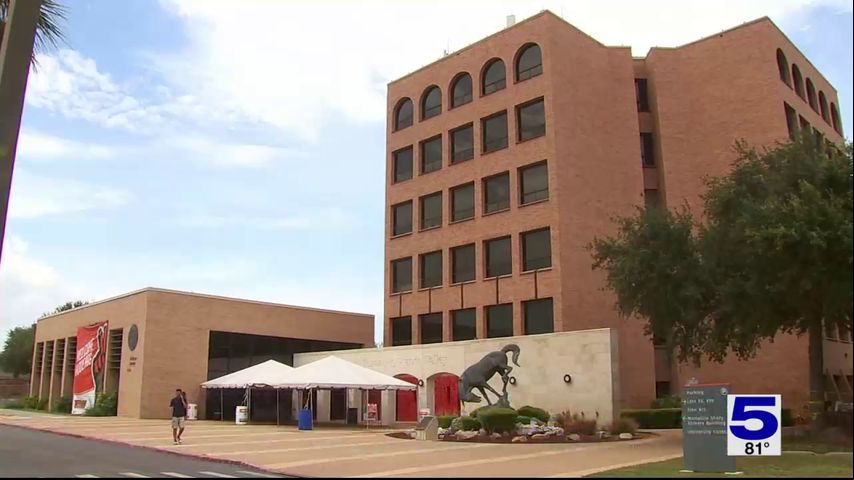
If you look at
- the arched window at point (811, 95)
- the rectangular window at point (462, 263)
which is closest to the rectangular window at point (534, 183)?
the rectangular window at point (462, 263)

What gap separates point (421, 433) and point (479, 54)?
85.2ft

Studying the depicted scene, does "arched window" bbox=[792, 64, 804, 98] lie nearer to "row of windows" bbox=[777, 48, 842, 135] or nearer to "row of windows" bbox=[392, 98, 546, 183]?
"row of windows" bbox=[777, 48, 842, 135]

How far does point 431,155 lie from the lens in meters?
48.2

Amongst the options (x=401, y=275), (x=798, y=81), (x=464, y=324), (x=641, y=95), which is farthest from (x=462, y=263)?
(x=798, y=81)

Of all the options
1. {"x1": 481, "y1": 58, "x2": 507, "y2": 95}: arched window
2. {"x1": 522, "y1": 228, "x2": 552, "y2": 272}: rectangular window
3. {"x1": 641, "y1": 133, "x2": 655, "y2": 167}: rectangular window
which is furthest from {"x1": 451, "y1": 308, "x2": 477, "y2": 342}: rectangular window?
{"x1": 641, "y1": 133, "x2": 655, "y2": 167}: rectangular window

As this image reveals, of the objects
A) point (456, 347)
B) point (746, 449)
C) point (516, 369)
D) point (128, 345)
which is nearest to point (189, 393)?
point (128, 345)

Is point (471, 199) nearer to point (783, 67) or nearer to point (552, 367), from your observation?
point (552, 367)

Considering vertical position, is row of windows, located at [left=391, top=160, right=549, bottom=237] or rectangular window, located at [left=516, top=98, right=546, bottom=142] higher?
rectangular window, located at [left=516, top=98, right=546, bottom=142]

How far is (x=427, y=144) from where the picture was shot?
48750mm

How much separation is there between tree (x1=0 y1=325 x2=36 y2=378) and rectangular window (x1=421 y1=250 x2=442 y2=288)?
173 ft

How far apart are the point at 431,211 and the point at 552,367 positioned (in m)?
16.7

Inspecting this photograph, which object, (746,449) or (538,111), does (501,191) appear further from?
(746,449)

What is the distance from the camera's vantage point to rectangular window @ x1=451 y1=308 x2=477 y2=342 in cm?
4303

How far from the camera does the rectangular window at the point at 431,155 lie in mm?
47594
